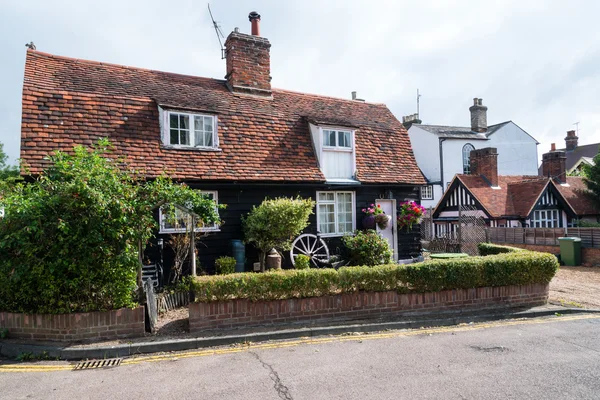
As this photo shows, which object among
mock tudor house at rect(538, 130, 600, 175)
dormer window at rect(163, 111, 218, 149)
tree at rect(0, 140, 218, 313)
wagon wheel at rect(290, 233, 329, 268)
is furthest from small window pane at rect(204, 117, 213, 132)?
mock tudor house at rect(538, 130, 600, 175)

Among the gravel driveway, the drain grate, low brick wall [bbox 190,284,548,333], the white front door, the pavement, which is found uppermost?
the white front door

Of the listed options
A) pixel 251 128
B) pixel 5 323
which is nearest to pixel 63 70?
pixel 251 128

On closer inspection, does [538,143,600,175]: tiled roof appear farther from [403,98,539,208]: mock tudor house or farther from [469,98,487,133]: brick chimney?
[469,98,487,133]: brick chimney

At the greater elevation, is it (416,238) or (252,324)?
(416,238)

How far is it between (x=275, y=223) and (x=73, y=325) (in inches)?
201

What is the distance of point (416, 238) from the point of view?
14477 mm

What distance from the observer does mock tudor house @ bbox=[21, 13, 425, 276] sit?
34.6 feet

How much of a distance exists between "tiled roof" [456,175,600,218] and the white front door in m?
11.2

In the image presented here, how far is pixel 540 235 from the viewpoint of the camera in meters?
19.3

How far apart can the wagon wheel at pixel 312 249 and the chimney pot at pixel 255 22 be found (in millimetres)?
7539

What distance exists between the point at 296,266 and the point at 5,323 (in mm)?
6965

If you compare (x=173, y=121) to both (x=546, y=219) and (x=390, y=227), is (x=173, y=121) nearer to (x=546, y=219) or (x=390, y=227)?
(x=390, y=227)

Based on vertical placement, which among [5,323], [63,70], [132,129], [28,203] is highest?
[63,70]

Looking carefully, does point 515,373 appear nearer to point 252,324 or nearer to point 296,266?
point 252,324
